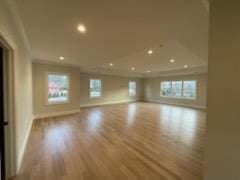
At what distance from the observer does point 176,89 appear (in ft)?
32.8

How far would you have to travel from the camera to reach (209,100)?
1.27m

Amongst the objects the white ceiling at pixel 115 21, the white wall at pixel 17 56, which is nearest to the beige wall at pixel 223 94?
the white ceiling at pixel 115 21

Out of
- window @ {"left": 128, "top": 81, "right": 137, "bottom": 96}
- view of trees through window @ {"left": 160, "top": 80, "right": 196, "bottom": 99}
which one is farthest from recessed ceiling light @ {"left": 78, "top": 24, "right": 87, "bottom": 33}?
window @ {"left": 128, "top": 81, "right": 137, "bottom": 96}

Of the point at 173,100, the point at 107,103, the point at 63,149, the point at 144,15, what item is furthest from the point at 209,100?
the point at 173,100

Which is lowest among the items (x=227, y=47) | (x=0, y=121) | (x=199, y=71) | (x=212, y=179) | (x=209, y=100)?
(x=212, y=179)

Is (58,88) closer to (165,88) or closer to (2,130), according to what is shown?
(2,130)

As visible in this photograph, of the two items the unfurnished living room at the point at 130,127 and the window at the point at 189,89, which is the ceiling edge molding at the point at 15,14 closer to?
the unfurnished living room at the point at 130,127

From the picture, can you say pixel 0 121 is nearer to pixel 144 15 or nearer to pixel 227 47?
pixel 144 15

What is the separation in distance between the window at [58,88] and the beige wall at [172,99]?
787 cm

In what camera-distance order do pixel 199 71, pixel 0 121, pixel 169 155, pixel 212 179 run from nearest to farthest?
pixel 212 179, pixel 0 121, pixel 169 155, pixel 199 71

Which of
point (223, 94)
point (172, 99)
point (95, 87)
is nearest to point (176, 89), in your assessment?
point (172, 99)

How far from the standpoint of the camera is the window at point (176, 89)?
9.75 metres

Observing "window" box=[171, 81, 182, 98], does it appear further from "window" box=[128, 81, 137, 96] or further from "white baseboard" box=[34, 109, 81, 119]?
"white baseboard" box=[34, 109, 81, 119]

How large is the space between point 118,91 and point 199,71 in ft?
19.6
